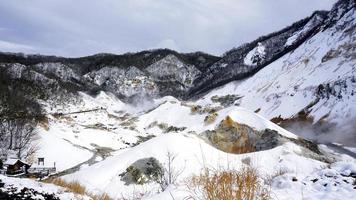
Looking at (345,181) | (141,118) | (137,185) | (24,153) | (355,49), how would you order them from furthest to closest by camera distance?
(141,118) < (355,49) < (24,153) < (137,185) < (345,181)

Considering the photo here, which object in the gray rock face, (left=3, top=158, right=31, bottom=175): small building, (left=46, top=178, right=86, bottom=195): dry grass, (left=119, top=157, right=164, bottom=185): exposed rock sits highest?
the gray rock face

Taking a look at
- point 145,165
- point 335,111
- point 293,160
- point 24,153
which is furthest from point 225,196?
point 335,111

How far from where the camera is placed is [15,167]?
4969cm

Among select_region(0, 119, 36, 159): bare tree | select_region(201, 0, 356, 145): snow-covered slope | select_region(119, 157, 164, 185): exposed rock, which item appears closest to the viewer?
select_region(119, 157, 164, 185): exposed rock

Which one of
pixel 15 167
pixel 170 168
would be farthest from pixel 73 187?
pixel 15 167

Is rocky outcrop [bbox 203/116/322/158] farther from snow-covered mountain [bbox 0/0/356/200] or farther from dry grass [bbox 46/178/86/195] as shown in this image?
dry grass [bbox 46/178/86/195]

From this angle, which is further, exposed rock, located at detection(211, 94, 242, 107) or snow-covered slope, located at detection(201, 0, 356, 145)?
exposed rock, located at detection(211, 94, 242, 107)

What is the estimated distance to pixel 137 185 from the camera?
3147 cm

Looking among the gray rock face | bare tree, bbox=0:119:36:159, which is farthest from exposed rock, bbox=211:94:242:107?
the gray rock face

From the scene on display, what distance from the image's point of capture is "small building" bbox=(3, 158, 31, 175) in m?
48.6

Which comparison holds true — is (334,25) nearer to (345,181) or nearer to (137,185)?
(137,185)

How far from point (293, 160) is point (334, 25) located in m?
91.0

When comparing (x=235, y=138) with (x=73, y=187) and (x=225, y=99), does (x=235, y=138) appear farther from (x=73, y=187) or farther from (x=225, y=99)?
(x=225, y=99)

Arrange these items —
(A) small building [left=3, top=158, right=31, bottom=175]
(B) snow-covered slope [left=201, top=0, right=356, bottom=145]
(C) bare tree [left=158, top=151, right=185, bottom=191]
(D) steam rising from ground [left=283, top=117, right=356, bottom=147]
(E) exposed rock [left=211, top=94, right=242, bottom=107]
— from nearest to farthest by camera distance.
A: (C) bare tree [left=158, top=151, right=185, bottom=191]
(A) small building [left=3, top=158, right=31, bottom=175]
(D) steam rising from ground [left=283, top=117, right=356, bottom=147]
(B) snow-covered slope [left=201, top=0, right=356, bottom=145]
(E) exposed rock [left=211, top=94, right=242, bottom=107]
